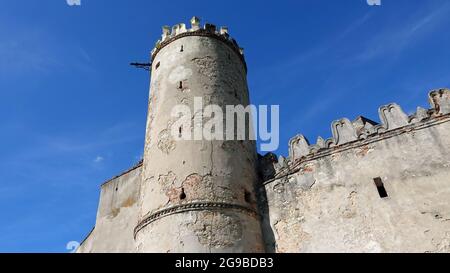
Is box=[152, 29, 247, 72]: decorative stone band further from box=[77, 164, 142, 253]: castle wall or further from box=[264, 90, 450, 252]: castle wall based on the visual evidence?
box=[264, 90, 450, 252]: castle wall

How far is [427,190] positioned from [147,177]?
683cm

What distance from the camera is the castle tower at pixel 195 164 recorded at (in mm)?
8344

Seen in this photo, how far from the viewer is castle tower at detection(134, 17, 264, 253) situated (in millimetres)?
8344

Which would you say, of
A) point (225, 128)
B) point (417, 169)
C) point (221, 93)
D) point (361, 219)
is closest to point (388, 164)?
point (417, 169)

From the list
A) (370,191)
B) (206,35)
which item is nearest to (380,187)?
(370,191)

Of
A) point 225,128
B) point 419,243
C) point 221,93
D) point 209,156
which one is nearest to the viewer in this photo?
point 419,243

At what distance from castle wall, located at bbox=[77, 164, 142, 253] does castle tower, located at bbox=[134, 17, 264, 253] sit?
2.81 meters

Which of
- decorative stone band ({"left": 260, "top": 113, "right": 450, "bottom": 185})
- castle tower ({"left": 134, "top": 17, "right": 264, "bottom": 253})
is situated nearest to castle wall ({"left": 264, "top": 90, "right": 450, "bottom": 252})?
decorative stone band ({"left": 260, "top": 113, "right": 450, "bottom": 185})

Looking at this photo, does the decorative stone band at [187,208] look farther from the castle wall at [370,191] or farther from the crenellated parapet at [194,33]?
the crenellated parapet at [194,33]

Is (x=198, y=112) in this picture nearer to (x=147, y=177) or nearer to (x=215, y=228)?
(x=147, y=177)

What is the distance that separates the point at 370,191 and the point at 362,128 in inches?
71.0

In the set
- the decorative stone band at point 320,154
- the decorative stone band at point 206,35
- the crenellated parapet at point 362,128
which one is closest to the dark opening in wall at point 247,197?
the decorative stone band at point 320,154

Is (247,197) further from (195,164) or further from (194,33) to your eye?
(194,33)

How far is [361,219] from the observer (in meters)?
8.37
